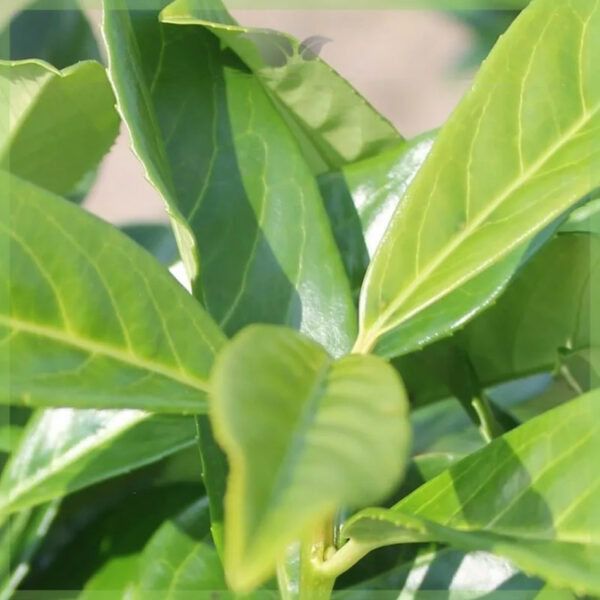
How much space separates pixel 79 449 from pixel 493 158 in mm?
283

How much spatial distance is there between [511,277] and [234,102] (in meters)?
0.18

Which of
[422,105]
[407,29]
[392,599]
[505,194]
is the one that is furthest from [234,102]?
[407,29]

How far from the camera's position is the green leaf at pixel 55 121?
0.50 m

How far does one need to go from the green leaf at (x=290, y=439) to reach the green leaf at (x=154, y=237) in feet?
1.34

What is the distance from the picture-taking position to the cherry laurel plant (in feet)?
0.98

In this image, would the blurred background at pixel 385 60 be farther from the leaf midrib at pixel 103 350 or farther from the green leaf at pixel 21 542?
the leaf midrib at pixel 103 350

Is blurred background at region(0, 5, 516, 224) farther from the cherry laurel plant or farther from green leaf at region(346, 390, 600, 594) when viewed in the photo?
green leaf at region(346, 390, 600, 594)

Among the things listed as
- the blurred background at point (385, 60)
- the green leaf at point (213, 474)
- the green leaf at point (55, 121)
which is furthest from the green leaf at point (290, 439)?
the blurred background at point (385, 60)

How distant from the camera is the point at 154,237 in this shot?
29.2 inches

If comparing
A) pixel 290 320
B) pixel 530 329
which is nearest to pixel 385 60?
pixel 530 329

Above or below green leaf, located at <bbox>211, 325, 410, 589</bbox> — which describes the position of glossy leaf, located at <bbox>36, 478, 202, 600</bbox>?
below

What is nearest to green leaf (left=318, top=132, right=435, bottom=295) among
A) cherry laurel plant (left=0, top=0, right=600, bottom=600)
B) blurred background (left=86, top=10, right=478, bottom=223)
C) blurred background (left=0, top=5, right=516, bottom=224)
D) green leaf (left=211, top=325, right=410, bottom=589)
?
cherry laurel plant (left=0, top=0, right=600, bottom=600)

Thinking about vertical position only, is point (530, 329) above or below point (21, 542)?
above

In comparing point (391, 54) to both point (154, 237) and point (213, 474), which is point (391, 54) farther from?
point (213, 474)
